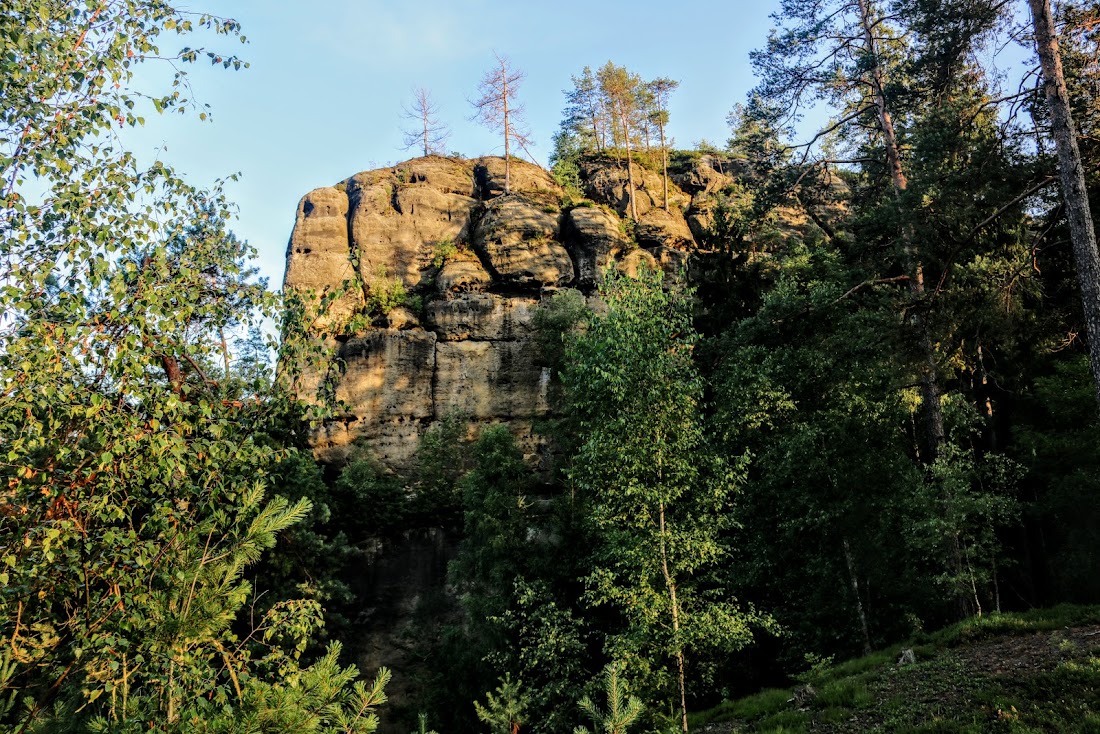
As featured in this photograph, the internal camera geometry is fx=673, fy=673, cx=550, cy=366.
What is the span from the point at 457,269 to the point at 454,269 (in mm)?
172

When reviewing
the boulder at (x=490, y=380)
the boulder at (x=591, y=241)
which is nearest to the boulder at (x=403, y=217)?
the boulder at (x=490, y=380)

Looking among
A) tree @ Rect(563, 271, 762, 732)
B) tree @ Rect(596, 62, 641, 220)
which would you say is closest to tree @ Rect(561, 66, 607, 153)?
tree @ Rect(596, 62, 641, 220)

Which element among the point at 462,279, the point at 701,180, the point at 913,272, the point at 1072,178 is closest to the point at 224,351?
the point at 1072,178

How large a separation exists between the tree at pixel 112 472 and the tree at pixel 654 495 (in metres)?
11.4

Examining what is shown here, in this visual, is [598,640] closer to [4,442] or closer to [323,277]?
[4,442]

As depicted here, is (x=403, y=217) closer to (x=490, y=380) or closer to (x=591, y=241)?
(x=591, y=241)

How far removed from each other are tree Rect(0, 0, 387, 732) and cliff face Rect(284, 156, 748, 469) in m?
27.3

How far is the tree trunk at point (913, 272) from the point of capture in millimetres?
16859

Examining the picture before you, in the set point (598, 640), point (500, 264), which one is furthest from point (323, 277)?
point (598, 640)

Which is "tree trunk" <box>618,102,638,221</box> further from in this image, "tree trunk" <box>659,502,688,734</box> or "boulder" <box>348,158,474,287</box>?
"tree trunk" <box>659,502,688,734</box>

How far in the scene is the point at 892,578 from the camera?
19.6 m

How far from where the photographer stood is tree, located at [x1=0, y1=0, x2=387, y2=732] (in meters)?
4.13

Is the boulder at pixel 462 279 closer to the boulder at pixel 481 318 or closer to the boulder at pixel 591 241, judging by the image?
the boulder at pixel 481 318

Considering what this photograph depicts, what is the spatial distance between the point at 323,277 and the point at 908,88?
30.1m
